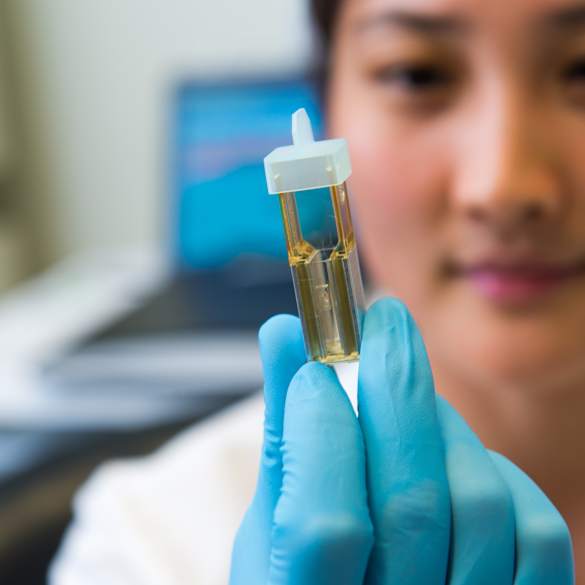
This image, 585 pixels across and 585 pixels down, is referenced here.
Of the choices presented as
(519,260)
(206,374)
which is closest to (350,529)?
(519,260)

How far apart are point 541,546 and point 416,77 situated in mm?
359

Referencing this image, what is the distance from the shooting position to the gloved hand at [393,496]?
12.7 inches

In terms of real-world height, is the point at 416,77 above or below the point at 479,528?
above

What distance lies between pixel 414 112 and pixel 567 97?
0.11 metres

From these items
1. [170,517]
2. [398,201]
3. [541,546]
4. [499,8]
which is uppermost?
[499,8]

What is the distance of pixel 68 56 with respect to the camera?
2.20m

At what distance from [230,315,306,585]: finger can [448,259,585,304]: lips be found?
208mm

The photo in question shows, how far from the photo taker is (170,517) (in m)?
0.72

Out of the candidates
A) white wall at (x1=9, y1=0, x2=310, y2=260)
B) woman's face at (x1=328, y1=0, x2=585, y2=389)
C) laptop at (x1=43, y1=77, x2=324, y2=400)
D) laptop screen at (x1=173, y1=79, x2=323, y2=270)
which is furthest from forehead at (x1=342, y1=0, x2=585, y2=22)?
white wall at (x1=9, y1=0, x2=310, y2=260)

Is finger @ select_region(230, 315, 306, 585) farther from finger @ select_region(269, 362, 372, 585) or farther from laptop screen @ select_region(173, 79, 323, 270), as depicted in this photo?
laptop screen @ select_region(173, 79, 323, 270)

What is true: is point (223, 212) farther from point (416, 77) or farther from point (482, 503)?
point (482, 503)

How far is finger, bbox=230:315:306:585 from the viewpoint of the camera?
1.23 ft

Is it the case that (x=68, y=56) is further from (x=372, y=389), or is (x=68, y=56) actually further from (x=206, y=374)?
(x=372, y=389)

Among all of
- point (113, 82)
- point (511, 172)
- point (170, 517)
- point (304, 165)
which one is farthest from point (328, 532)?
point (113, 82)
